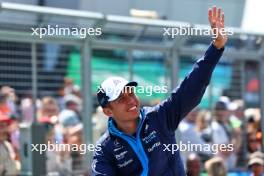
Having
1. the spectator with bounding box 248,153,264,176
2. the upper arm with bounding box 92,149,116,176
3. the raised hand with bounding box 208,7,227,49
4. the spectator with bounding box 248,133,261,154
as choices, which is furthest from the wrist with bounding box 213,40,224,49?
the spectator with bounding box 248,133,261,154

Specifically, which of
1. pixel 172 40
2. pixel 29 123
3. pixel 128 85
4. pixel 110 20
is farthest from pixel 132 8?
pixel 128 85

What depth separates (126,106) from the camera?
→ 14.0 ft

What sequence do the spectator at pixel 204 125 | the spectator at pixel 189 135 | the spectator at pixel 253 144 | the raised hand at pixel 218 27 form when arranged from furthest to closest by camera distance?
1. the spectator at pixel 253 144
2. the spectator at pixel 204 125
3. the spectator at pixel 189 135
4. the raised hand at pixel 218 27

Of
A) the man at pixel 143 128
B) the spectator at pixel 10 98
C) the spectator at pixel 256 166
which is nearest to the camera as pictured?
the man at pixel 143 128

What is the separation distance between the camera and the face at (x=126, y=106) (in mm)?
4246

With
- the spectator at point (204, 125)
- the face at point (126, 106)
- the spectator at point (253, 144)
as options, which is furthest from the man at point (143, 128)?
the spectator at point (253, 144)

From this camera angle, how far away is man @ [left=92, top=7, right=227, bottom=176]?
415cm

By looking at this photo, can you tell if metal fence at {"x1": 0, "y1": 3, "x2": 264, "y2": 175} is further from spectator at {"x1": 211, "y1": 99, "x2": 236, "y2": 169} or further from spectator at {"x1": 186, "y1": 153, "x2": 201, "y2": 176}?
spectator at {"x1": 186, "y1": 153, "x2": 201, "y2": 176}

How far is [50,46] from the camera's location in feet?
24.1

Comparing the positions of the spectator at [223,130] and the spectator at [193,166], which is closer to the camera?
the spectator at [193,166]

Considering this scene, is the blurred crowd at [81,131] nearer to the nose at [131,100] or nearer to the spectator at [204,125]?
the spectator at [204,125]

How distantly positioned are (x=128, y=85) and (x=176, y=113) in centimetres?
32

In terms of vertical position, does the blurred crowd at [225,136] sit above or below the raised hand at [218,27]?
below

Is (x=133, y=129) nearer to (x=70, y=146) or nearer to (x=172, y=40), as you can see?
(x=70, y=146)
